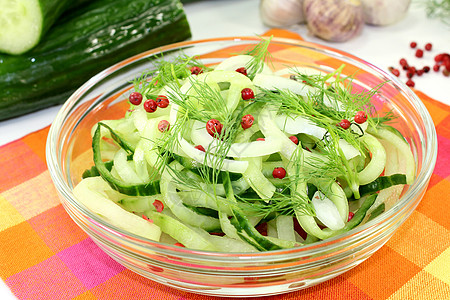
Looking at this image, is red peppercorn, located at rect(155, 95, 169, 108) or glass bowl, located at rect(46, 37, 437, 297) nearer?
glass bowl, located at rect(46, 37, 437, 297)

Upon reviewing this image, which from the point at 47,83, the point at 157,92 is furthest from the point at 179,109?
the point at 47,83

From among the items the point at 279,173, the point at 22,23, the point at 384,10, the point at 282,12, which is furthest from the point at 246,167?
the point at 384,10

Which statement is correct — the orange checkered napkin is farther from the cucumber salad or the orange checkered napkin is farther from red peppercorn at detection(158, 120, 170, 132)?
red peppercorn at detection(158, 120, 170, 132)

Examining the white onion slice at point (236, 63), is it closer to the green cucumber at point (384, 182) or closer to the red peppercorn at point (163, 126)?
the red peppercorn at point (163, 126)

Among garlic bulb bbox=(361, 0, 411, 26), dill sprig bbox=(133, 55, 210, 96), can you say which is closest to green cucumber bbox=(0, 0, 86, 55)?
dill sprig bbox=(133, 55, 210, 96)

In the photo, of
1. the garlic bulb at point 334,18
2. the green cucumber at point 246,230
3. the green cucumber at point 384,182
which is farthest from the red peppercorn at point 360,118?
the garlic bulb at point 334,18

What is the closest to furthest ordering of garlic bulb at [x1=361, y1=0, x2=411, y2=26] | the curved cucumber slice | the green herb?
1. the curved cucumber slice
2. garlic bulb at [x1=361, y1=0, x2=411, y2=26]
3. the green herb

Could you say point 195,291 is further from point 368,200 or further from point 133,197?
point 368,200

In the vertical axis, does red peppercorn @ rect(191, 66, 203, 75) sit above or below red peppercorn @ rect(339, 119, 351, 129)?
below
